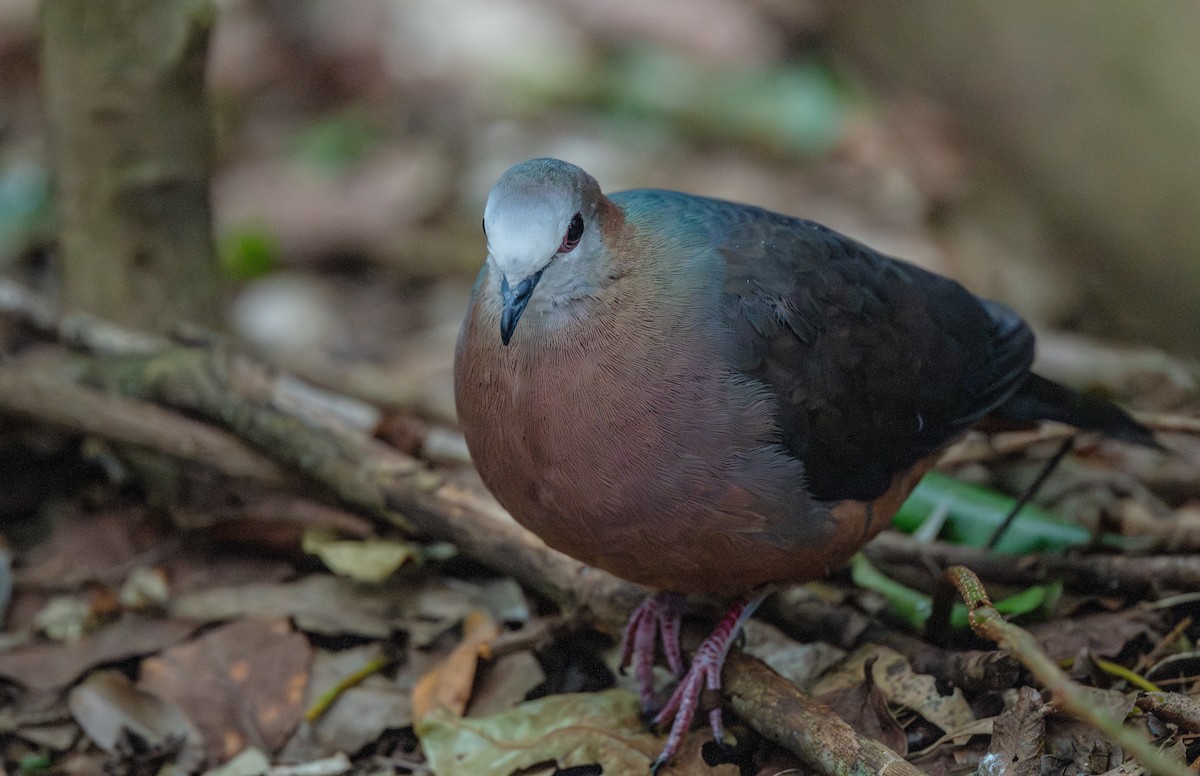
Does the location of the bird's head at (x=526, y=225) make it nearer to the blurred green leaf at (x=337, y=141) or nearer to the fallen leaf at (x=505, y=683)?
the fallen leaf at (x=505, y=683)

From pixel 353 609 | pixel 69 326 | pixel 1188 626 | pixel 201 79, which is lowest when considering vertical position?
pixel 353 609

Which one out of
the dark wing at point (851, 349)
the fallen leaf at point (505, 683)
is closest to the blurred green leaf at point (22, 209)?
the fallen leaf at point (505, 683)

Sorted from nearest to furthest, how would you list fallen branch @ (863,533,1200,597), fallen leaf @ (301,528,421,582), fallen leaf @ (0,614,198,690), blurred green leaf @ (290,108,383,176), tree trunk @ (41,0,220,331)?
fallen branch @ (863,533,1200,597) → fallen leaf @ (0,614,198,690) → fallen leaf @ (301,528,421,582) → tree trunk @ (41,0,220,331) → blurred green leaf @ (290,108,383,176)

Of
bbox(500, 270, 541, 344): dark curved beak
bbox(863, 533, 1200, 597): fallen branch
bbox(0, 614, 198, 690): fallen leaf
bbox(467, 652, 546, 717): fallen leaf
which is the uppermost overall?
bbox(500, 270, 541, 344): dark curved beak

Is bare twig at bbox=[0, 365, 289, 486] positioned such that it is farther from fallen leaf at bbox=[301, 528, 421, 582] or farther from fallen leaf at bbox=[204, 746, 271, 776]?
fallen leaf at bbox=[204, 746, 271, 776]

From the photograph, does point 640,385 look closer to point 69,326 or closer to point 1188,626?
point 1188,626

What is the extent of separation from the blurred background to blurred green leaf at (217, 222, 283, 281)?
14mm

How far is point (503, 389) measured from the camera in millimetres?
3193

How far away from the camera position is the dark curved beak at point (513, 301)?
9.81ft

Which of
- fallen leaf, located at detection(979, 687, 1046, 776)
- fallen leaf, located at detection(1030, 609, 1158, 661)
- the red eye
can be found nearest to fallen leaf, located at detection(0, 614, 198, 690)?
the red eye

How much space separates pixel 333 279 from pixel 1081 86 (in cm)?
411

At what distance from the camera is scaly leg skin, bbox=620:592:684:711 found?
12.0 ft

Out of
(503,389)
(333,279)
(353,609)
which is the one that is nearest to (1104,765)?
(503,389)

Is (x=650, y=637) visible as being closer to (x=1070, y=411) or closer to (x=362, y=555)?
(x=362, y=555)
